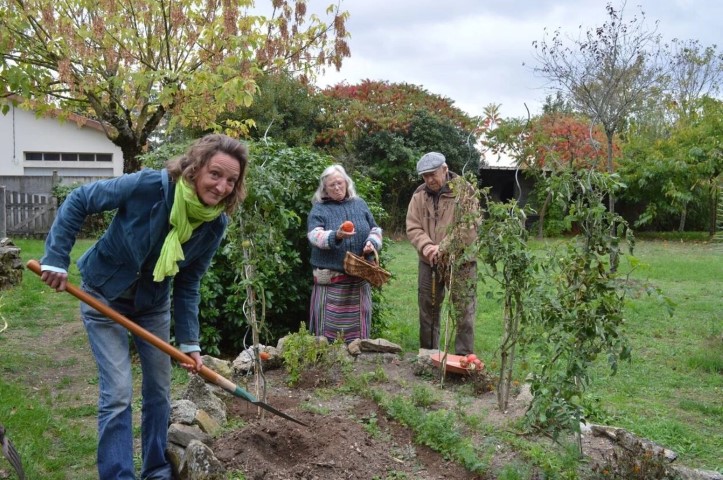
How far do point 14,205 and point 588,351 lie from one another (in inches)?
686

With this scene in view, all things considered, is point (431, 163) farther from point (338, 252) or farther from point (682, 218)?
point (682, 218)

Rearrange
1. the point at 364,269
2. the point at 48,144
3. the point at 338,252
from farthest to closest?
the point at 48,144
the point at 338,252
the point at 364,269

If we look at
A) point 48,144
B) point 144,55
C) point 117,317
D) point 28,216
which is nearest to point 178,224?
point 117,317

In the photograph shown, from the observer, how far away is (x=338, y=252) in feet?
19.1

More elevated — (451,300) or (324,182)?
(324,182)

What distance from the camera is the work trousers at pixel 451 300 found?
538cm

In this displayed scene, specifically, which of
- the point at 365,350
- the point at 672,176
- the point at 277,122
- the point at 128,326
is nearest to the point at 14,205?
the point at 277,122

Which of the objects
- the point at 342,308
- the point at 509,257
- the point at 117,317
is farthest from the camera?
the point at 342,308

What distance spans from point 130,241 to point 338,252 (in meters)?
2.78

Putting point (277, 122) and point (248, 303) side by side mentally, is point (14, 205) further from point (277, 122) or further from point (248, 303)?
point (248, 303)

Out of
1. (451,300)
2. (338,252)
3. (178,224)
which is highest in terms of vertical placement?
(178,224)

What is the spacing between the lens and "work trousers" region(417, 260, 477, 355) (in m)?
5.38

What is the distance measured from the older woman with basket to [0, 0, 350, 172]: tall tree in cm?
149

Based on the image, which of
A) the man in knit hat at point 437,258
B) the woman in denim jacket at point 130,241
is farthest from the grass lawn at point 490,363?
the woman in denim jacket at point 130,241
